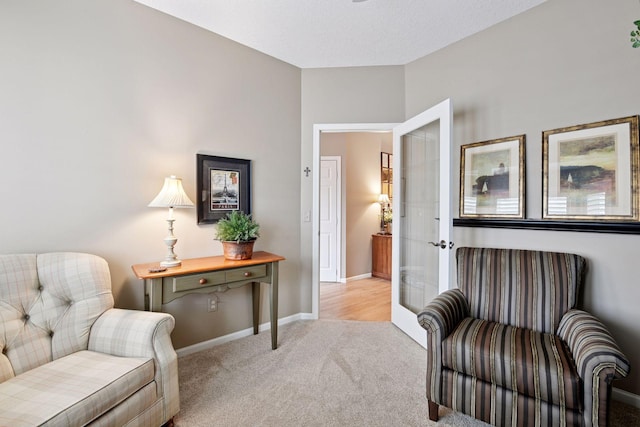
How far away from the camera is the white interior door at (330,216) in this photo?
16.3 ft

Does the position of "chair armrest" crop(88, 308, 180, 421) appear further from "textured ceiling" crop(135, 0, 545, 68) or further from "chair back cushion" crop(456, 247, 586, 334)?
"textured ceiling" crop(135, 0, 545, 68)

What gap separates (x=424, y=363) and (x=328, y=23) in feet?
9.39

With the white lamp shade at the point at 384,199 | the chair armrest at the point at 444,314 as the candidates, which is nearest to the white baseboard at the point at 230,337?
the chair armrest at the point at 444,314

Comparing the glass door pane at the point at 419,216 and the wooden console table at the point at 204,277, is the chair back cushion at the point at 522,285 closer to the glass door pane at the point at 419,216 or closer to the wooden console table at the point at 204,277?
the glass door pane at the point at 419,216

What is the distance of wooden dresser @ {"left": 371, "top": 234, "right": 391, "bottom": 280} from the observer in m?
5.08

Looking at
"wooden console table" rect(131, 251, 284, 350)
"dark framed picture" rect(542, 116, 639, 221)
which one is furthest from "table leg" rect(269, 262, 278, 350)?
"dark framed picture" rect(542, 116, 639, 221)

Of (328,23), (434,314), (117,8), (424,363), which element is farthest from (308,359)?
(117,8)

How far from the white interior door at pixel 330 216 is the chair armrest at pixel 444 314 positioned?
3020 millimetres

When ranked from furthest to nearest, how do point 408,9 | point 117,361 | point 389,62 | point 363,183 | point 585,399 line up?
point 363,183 < point 389,62 < point 408,9 < point 117,361 < point 585,399

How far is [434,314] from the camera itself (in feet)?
5.58

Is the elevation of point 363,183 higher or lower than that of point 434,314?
higher

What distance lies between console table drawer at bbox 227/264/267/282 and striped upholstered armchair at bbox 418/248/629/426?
1.27m

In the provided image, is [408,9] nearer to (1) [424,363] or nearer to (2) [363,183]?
(1) [424,363]

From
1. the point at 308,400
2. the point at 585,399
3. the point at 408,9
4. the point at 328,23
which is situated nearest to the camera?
the point at 585,399
